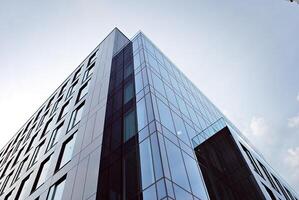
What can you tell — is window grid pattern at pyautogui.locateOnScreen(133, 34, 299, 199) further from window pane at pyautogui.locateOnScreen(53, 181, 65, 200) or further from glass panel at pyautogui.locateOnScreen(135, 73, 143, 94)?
window pane at pyautogui.locateOnScreen(53, 181, 65, 200)

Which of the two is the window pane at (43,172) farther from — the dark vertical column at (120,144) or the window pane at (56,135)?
the dark vertical column at (120,144)

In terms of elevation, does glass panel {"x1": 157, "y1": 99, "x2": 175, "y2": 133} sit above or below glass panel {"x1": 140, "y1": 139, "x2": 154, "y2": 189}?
above

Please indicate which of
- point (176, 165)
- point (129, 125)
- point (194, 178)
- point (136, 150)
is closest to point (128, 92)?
point (129, 125)

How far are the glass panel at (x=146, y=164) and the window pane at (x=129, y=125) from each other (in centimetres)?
179

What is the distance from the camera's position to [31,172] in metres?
23.9

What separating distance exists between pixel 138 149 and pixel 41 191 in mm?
10251

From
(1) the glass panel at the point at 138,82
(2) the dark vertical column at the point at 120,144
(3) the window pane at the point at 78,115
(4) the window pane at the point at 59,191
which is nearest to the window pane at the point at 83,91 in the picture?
(3) the window pane at the point at 78,115

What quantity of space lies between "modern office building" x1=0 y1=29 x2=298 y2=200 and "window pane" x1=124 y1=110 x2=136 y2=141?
9cm

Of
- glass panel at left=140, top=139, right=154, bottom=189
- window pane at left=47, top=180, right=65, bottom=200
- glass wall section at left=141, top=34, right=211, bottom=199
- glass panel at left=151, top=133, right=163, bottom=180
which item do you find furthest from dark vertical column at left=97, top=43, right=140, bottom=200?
window pane at left=47, top=180, right=65, bottom=200

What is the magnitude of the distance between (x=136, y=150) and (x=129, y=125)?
8.98ft

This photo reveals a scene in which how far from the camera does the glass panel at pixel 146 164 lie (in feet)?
40.2

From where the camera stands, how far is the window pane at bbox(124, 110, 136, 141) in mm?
16094

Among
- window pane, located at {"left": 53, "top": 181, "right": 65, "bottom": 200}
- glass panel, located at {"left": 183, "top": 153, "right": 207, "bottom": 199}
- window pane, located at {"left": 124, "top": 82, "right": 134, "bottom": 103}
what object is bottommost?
glass panel, located at {"left": 183, "top": 153, "right": 207, "bottom": 199}

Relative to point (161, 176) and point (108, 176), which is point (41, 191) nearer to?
point (108, 176)
